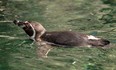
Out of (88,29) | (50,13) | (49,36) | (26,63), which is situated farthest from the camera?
(50,13)

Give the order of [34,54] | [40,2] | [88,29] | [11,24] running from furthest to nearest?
[40,2] → [11,24] → [88,29] → [34,54]

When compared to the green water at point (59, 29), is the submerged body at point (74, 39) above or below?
above

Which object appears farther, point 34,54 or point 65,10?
point 65,10

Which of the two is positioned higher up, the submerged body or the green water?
the submerged body

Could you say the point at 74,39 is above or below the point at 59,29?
above

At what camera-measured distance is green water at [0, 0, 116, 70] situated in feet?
29.1

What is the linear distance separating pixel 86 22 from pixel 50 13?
1.73 metres

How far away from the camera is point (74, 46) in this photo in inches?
388

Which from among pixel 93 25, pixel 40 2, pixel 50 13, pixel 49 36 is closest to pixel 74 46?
pixel 49 36

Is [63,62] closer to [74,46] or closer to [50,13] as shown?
[74,46]

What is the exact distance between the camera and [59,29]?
11773mm

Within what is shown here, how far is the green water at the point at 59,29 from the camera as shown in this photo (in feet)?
29.1

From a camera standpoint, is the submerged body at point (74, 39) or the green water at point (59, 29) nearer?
the green water at point (59, 29)

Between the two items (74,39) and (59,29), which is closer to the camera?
(74,39)
